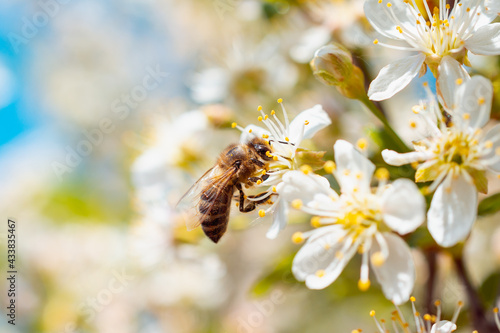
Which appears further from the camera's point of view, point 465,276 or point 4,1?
point 4,1

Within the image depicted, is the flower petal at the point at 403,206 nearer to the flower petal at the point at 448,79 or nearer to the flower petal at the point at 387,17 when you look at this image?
the flower petal at the point at 448,79

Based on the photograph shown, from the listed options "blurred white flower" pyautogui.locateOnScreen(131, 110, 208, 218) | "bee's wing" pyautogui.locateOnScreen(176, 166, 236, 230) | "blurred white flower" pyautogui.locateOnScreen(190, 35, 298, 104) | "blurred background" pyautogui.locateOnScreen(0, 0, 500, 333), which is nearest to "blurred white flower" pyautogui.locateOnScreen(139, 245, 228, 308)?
"blurred background" pyautogui.locateOnScreen(0, 0, 500, 333)

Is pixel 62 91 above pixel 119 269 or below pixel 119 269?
above

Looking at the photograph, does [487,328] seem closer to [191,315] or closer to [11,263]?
[191,315]

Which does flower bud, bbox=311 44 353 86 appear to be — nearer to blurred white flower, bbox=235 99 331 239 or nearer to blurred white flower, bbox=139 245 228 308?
blurred white flower, bbox=235 99 331 239

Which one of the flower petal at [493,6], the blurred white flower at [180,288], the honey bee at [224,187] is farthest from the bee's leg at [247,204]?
the blurred white flower at [180,288]

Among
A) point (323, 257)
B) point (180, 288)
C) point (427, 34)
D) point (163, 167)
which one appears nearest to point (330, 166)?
point (323, 257)

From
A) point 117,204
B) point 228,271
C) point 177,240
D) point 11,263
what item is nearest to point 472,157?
point 177,240
